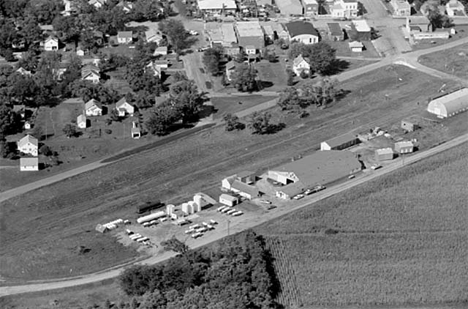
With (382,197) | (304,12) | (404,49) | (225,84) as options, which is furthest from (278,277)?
(304,12)

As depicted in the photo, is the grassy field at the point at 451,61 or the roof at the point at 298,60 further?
the grassy field at the point at 451,61

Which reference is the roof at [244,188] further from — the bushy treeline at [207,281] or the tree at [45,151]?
the tree at [45,151]

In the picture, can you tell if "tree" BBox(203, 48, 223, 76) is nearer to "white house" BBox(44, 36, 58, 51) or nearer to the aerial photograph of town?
the aerial photograph of town

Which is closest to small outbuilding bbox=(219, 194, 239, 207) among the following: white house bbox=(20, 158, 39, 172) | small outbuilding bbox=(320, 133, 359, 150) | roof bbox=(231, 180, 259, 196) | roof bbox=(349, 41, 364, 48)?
roof bbox=(231, 180, 259, 196)

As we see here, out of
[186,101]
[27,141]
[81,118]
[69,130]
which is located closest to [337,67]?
[186,101]

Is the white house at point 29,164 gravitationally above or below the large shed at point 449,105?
below

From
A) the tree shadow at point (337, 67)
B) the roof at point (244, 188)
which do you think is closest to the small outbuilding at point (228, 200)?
the roof at point (244, 188)

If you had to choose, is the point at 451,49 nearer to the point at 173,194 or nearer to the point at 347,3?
the point at 347,3
